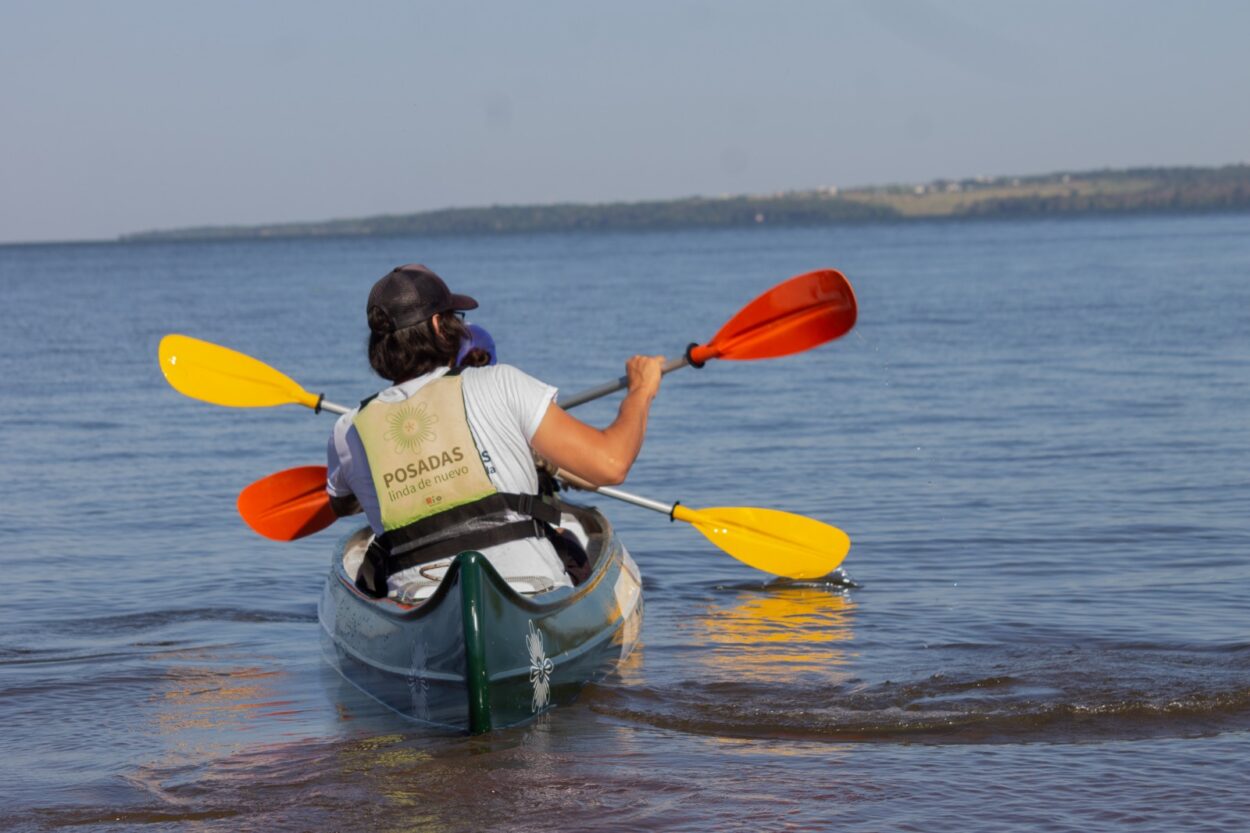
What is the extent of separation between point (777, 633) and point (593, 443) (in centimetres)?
309

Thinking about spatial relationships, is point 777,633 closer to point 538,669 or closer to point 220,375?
point 538,669

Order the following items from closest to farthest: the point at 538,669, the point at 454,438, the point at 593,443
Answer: the point at 593,443 < the point at 454,438 < the point at 538,669

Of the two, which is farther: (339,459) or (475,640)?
(339,459)

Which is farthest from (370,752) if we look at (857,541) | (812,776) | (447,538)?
(857,541)

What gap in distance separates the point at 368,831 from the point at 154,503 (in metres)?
8.18

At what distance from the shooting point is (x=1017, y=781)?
207 inches

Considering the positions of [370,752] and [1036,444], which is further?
[1036,444]

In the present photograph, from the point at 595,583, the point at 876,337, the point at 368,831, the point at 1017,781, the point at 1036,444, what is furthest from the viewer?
the point at 876,337

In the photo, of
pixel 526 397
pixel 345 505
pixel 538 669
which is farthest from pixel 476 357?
pixel 538 669

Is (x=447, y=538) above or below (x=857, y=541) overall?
above

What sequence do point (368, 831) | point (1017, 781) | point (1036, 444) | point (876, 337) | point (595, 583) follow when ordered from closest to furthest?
point (368, 831) < point (1017, 781) < point (595, 583) < point (1036, 444) < point (876, 337)

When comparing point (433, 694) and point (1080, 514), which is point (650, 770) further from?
point (1080, 514)

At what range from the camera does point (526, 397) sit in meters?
5.43

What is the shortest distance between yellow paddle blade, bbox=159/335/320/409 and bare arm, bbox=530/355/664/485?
3359 millimetres
